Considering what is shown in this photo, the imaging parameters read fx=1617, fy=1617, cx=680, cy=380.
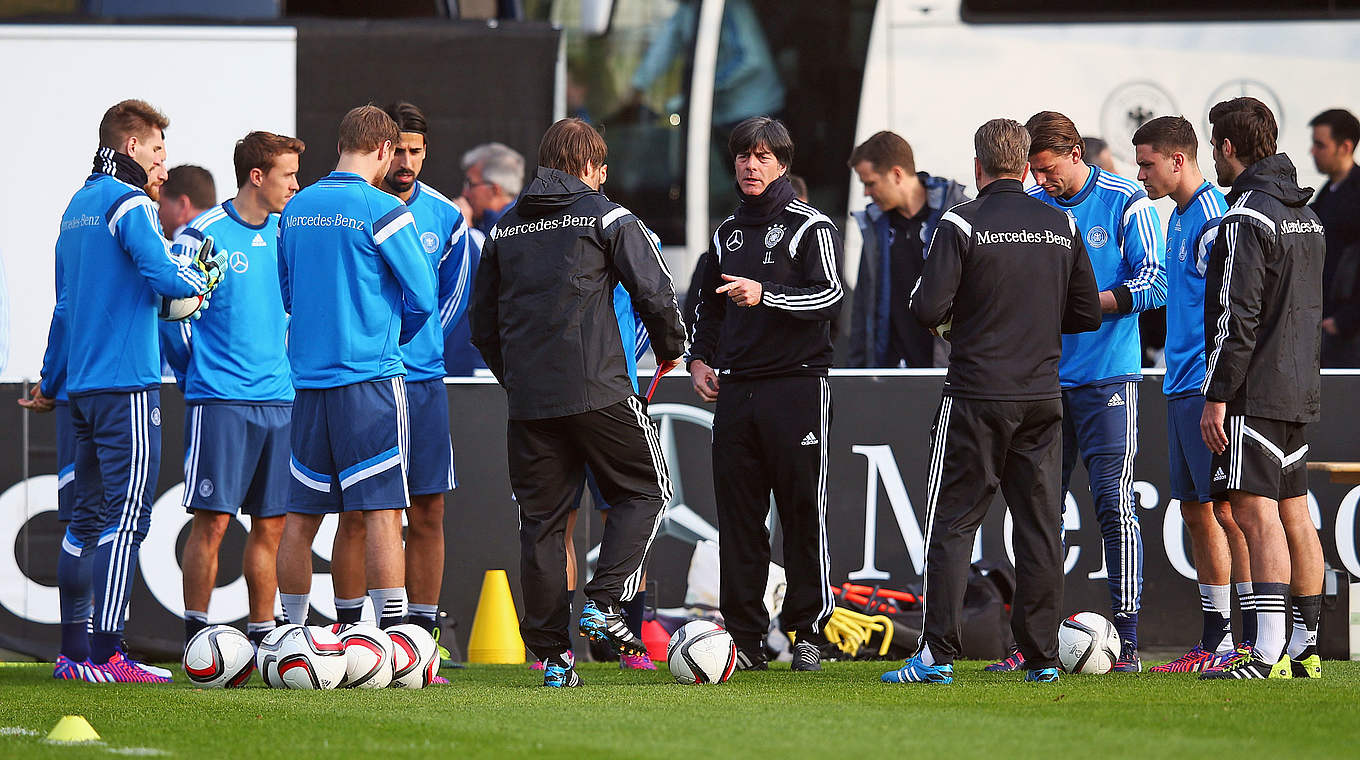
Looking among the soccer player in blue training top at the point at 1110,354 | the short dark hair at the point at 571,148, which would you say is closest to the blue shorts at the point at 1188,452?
the soccer player in blue training top at the point at 1110,354

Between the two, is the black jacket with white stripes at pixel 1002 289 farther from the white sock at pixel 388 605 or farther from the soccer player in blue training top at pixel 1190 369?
the white sock at pixel 388 605

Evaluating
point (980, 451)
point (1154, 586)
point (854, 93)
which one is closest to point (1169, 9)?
point (854, 93)

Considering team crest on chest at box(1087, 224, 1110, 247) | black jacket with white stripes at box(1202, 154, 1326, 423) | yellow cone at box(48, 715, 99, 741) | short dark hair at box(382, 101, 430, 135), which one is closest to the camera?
yellow cone at box(48, 715, 99, 741)

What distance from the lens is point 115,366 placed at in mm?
6891

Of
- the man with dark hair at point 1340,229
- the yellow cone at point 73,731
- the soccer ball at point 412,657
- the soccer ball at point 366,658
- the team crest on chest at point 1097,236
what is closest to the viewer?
the yellow cone at point 73,731

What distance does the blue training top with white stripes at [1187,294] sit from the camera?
22.2ft

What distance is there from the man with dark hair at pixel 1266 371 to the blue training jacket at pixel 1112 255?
0.81 meters

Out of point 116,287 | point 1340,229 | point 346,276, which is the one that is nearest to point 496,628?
point 346,276

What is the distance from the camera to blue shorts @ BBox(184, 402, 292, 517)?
285 inches

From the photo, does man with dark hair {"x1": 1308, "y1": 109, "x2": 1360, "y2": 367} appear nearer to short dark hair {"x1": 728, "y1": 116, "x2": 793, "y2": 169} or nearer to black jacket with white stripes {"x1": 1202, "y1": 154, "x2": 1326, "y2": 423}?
black jacket with white stripes {"x1": 1202, "y1": 154, "x2": 1326, "y2": 423}

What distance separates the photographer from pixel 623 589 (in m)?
6.16

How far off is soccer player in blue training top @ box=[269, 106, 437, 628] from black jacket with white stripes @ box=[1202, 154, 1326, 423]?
10.4ft

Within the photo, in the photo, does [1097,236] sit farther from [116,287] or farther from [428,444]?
[116,287]

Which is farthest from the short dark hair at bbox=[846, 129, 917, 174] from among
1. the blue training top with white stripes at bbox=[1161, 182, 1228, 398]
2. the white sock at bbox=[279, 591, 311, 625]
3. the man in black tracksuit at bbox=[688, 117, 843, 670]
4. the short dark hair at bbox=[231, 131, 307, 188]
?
the white sock at bbox=[279, 591, 311, 625]
